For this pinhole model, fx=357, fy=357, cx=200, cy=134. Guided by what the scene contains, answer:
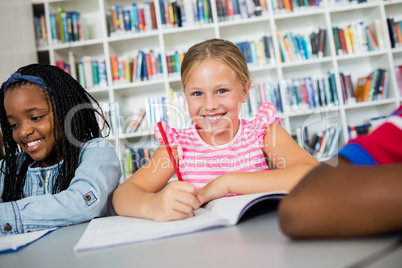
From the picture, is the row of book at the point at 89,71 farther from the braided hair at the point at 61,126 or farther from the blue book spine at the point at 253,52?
the braided hair at the point at 61,126

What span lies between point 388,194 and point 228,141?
0.91 meters

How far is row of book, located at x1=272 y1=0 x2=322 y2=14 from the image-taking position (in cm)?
291

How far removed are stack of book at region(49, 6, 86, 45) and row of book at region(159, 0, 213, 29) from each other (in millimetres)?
729

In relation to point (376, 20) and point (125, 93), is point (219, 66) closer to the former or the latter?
point (125, 93)

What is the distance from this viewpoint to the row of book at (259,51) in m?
2.94

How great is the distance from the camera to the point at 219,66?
114cm

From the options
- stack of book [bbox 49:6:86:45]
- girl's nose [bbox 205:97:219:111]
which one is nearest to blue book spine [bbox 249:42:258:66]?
stack of book [bbox 49:6:86:45]

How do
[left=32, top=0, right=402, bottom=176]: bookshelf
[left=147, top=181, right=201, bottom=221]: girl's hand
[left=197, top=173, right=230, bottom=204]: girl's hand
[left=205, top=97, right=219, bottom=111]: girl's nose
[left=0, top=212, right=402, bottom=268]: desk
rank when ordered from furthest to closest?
[left=32, top=0, right=402, bottom=176]: bookshelf
[left=205, top=97, right=219, bottom=111]: girl's nose
[left=197, top=173, right=230, bottom=204]: girl's hand
[left=147, top=181, right=201, bottom=221]: girl's hand
[left=0, top=212, right=402, bottom=268]: desk

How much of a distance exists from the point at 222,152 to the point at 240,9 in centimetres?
206

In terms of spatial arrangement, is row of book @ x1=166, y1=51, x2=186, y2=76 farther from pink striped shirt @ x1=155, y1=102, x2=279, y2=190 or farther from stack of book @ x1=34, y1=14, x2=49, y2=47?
pink striped shirt @ x1=155, y1=102, x2=279, y2=190

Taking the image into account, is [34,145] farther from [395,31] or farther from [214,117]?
[395,31]

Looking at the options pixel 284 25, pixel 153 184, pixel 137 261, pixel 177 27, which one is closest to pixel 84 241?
pixel 137 261

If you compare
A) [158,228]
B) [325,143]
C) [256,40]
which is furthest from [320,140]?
[158,228]

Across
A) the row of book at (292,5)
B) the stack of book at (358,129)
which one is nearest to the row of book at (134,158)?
the row of book at (292,5)
